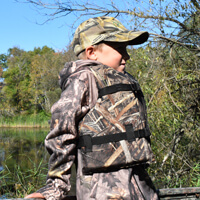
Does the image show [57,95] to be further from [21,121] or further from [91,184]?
[91,184]

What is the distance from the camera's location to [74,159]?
1.49 meters

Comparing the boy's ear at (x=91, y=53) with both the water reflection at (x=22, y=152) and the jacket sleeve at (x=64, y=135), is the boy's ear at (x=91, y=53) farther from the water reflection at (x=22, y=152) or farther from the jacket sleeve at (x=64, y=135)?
the water reflection at (x=22, y=152)

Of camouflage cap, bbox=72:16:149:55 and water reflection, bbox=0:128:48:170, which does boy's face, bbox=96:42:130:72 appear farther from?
water reflection, bbox=0:128:48:170

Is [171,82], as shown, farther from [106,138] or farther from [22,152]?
[22,152]

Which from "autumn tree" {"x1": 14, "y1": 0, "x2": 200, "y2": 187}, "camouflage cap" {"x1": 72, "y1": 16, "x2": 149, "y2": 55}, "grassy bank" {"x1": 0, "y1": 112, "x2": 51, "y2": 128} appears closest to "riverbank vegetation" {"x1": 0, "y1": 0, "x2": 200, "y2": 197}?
"autumn tree" {"x1": 14, "y1": 0, "x2": 200, "y2": 187}

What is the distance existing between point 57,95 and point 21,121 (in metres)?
4.66

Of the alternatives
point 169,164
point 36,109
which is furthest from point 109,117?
point 36,109

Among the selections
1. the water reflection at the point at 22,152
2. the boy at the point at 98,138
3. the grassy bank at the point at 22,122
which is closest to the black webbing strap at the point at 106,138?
the boy at the point at 98,138

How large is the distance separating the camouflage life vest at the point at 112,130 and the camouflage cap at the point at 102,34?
0.17 metres

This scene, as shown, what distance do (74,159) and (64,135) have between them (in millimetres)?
135

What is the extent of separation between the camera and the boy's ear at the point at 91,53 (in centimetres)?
163

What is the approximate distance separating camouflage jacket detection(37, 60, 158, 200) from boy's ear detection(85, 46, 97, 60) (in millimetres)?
168

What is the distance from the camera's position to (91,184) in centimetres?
143

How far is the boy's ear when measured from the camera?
1634 mm
